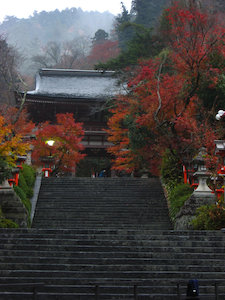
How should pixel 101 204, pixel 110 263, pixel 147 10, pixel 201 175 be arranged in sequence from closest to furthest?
pixel 110 263 < pixel 201 175 < pixel 101 204 < pixel 147 10

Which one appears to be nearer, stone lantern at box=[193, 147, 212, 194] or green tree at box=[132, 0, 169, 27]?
stone lantern at box=[193, 147, 212, 194]

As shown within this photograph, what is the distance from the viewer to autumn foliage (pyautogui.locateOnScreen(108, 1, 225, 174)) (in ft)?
58.3

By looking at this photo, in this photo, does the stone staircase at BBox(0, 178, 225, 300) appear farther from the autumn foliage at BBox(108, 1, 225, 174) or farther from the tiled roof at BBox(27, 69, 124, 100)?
the tiled roof at BBox(27, 69, 124, 100)

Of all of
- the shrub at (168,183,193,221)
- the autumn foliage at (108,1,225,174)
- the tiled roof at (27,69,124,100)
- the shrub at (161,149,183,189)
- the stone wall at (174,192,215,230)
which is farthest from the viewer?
the tiled roof at (27,69,124,100)

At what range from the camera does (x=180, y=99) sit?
19.2 meters

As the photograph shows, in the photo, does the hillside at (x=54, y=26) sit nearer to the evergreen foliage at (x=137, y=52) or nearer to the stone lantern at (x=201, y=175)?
the evergreen foliage at (x=137, y=52)

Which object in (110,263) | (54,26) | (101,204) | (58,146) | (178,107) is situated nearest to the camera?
(110,263)

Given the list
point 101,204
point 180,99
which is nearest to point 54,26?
point 180,99

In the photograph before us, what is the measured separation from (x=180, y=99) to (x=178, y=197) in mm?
4862

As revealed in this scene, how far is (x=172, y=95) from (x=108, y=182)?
4958 millimetres

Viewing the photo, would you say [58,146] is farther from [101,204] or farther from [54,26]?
→ [54,26]

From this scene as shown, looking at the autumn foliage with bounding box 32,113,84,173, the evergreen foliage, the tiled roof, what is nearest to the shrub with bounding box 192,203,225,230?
the autumn foliage with bounding box 32,113,84,173

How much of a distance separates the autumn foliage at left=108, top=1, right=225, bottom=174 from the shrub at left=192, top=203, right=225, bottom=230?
158 inches

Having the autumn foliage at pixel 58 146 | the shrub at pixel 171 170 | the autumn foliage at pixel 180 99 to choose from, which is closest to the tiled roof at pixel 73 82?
the autumn foliage at pixel 58 146
